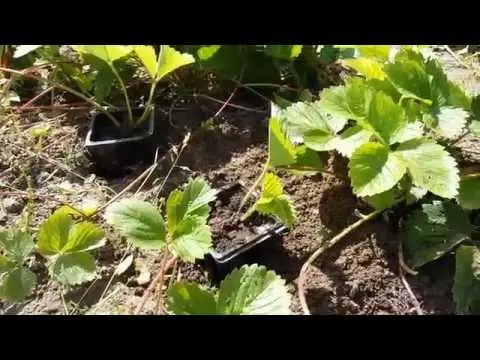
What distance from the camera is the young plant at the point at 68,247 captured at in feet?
4.04

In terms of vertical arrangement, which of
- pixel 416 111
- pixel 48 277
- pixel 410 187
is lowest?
pixel 48 277

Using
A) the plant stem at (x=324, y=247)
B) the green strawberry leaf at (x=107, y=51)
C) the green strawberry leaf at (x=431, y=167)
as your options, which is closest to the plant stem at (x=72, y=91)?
the green strawberry leaf at (x=107, y=51)

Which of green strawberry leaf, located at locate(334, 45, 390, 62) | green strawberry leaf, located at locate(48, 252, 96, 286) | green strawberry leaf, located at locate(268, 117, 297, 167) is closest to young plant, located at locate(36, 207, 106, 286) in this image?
green strawberry leaf, located at locate(48, 252, 96, 286)

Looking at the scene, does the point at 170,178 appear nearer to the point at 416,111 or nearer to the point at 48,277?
the point at 48,277

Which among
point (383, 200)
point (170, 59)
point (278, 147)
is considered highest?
point (170, 59)

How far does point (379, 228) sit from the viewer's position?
1.34m

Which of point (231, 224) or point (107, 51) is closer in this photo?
point (231, 224)

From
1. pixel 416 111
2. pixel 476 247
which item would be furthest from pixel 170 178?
pixel 476 247

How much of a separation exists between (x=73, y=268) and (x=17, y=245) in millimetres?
126

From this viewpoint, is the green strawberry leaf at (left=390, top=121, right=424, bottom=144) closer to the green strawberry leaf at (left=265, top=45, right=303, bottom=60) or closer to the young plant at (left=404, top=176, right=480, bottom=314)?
the young plant at (left=404, top=176, right=480, bottom=314)

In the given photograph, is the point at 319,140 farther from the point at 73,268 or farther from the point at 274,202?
the point at 73,268

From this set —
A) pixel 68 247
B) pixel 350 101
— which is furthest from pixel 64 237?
pixel 350 101

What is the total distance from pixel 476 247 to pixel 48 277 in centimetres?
80

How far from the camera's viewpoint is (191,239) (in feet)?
3.86
